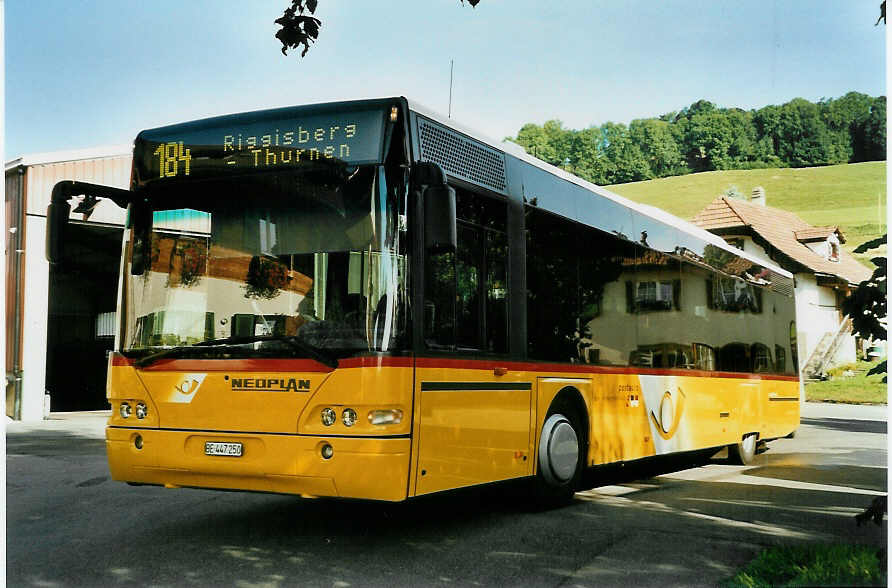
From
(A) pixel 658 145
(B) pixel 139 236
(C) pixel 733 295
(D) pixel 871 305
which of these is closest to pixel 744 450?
(C) pixel 733 295

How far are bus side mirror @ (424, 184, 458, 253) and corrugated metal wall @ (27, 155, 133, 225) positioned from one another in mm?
14546

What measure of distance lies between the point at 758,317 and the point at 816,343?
29.0m

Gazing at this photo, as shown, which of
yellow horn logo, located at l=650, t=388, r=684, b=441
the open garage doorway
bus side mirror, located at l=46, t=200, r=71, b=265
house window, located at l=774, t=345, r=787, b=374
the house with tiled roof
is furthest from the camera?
the house with tiled roof

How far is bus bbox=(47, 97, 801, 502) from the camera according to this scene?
6500mm

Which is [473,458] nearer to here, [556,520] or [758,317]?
[556,520]

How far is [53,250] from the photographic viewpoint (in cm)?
715

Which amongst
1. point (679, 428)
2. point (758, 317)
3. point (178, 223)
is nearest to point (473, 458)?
point (178, 223)

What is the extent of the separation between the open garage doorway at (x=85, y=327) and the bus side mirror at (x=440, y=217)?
18.2 metres

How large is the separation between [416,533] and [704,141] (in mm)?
27036

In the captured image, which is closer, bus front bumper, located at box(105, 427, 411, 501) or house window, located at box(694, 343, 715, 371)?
bus front bumper, located at box(105, 427, 411, 501)

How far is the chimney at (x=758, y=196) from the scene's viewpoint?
2162 inches

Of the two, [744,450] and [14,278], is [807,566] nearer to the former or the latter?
[744,450]

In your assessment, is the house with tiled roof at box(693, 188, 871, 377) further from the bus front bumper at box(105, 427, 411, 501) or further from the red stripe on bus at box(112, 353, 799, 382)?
the bus front bumper at box(105, 427, 411, 501)

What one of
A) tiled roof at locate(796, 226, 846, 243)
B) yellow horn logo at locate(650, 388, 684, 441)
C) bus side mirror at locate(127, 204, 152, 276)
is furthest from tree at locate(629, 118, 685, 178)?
bus side mirror at locate(127, 204, 152, 276)
